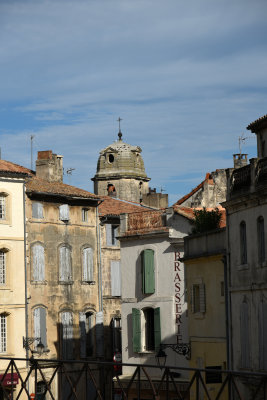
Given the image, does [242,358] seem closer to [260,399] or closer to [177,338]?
[260,399]

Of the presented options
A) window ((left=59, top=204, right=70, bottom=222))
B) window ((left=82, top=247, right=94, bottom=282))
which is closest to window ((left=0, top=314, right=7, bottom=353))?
window ((left=82, top=247, right=94, bottom=282))

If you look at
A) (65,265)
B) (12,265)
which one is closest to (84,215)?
(65,265)

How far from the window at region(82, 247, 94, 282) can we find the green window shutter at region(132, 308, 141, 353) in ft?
38.9

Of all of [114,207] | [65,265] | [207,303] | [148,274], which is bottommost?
[207,303]

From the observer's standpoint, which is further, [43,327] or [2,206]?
[43,327]

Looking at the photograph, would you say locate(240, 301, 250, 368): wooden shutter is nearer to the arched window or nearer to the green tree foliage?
the green tree foliage

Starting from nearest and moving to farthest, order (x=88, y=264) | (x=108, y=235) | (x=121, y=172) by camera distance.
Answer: (x=88, y=264), (x=108, y=235), (x=121, y=172)

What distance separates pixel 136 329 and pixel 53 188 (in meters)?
14.0

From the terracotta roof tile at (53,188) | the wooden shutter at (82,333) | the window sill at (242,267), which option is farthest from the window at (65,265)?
the window sill at (242,267)

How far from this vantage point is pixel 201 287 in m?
47.0

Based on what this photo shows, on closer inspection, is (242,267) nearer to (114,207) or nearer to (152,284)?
(152,284)

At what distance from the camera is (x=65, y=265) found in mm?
66688

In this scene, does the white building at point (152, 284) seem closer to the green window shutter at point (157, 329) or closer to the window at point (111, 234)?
the green window shutter at point (157, 329)

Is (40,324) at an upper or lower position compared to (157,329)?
upper
